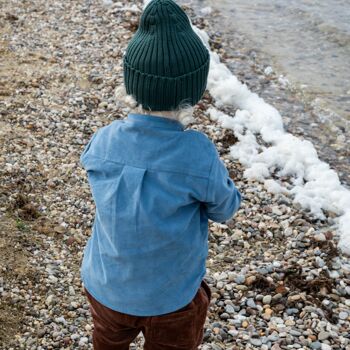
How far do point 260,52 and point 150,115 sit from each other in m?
7.87

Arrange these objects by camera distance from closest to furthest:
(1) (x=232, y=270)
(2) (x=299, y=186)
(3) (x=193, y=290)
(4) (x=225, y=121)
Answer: (3) (x=193, y=290) < (1) (x=232, y=270) < (2) (x=299, y=186) < (4) (x=225, y=121)

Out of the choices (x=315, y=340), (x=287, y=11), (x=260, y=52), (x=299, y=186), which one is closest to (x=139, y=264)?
(x=315, y=340)

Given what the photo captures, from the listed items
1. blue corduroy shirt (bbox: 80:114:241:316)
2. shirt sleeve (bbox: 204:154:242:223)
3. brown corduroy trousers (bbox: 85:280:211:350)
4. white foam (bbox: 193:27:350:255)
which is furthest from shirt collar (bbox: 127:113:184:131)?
white foam (bbox: 193:27:350:255)

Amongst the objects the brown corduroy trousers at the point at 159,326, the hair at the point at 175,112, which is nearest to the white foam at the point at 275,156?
the brown corduroy trousers at the point at 159,326

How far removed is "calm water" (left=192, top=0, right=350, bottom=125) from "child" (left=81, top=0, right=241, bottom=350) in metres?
6.11

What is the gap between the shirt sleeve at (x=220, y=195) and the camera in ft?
7.64

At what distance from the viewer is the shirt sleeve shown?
2.33m

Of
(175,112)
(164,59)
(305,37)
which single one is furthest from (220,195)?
(305,37)

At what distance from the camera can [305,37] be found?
10711 millimetres

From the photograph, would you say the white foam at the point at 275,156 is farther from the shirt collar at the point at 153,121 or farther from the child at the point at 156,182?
the shirt collar at the point at 153,121

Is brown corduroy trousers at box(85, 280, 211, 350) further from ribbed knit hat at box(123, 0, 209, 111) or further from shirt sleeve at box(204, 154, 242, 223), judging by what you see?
ribbed knit hat at box(123, 0, 209, 111)

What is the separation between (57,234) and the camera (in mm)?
4707

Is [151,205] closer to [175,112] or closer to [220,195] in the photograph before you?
[220,195]

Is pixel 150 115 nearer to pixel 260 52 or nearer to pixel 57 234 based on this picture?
pixel 57 234
